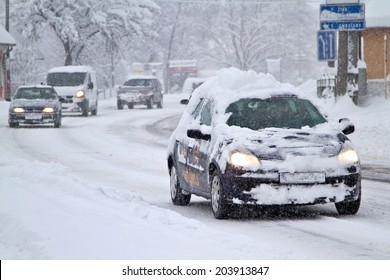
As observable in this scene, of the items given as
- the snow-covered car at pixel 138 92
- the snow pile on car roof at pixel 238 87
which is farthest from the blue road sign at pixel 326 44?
the snow-covered car at pixel 138 92

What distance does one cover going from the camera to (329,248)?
31.8 feet

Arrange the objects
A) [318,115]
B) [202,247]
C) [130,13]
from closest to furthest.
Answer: [202,247] < [318,115] < [130,13]

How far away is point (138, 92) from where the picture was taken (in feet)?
186

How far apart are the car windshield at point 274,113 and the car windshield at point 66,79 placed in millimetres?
33211

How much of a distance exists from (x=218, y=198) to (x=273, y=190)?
719 millimetres

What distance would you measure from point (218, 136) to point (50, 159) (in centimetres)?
1097

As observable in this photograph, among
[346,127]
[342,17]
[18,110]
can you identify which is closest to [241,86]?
[346,127]

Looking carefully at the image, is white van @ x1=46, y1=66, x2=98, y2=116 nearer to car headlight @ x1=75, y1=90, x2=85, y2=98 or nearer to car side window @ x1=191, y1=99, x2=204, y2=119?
car headlight @ x1=75, y1=90, x2=85, y2=98

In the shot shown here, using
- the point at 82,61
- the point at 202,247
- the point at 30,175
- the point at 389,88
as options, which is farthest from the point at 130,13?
the point at 202,247

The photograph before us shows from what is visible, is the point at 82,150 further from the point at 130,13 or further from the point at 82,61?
the point at 82,61

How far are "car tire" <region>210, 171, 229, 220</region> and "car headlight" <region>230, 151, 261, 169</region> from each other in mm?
330

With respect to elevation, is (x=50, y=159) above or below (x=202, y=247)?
below

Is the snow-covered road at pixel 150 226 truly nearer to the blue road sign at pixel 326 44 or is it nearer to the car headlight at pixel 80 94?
the blue road sign at pixel 326 44

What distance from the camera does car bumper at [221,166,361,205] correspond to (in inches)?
465
